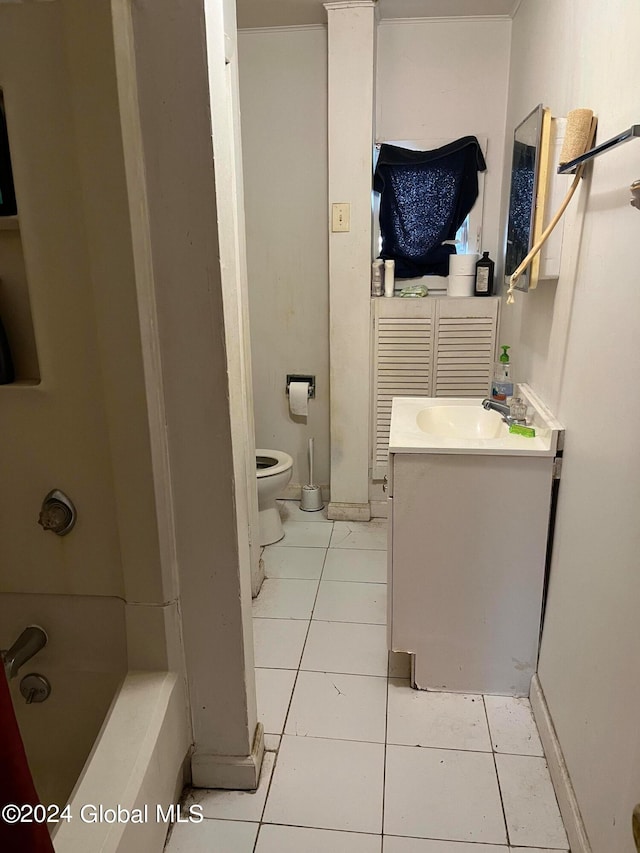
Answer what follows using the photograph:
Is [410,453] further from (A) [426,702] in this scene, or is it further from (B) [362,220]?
(B) [362,220]

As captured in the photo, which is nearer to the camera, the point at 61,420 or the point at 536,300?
the point at 61,420

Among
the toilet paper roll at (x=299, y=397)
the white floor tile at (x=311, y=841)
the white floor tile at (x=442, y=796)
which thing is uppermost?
the toilet paper roll at (x=299, y=397)

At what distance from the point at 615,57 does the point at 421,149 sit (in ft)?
5.27

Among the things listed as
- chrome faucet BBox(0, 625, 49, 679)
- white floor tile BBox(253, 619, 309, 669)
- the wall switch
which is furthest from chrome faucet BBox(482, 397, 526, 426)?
chrome faucet BBox(0, 625, 49, 679)

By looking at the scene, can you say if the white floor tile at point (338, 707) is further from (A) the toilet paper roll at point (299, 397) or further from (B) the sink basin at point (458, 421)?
(A) the toilet paper roll at point (299, 397)

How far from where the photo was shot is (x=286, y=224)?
3.04m

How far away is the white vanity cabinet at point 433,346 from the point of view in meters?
2.84

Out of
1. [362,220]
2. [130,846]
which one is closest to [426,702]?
[130,846]

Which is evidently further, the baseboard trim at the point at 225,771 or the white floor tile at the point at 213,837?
the baseboard trim at the point at 225,771

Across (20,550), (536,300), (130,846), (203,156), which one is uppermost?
(203,156)

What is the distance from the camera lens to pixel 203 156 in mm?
1185

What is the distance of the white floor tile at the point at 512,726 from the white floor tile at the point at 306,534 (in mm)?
1188

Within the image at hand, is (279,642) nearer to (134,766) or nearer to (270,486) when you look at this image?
(270,486)

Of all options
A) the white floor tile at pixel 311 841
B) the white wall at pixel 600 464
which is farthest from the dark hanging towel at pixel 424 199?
the white floor tile at pixel 311 841
